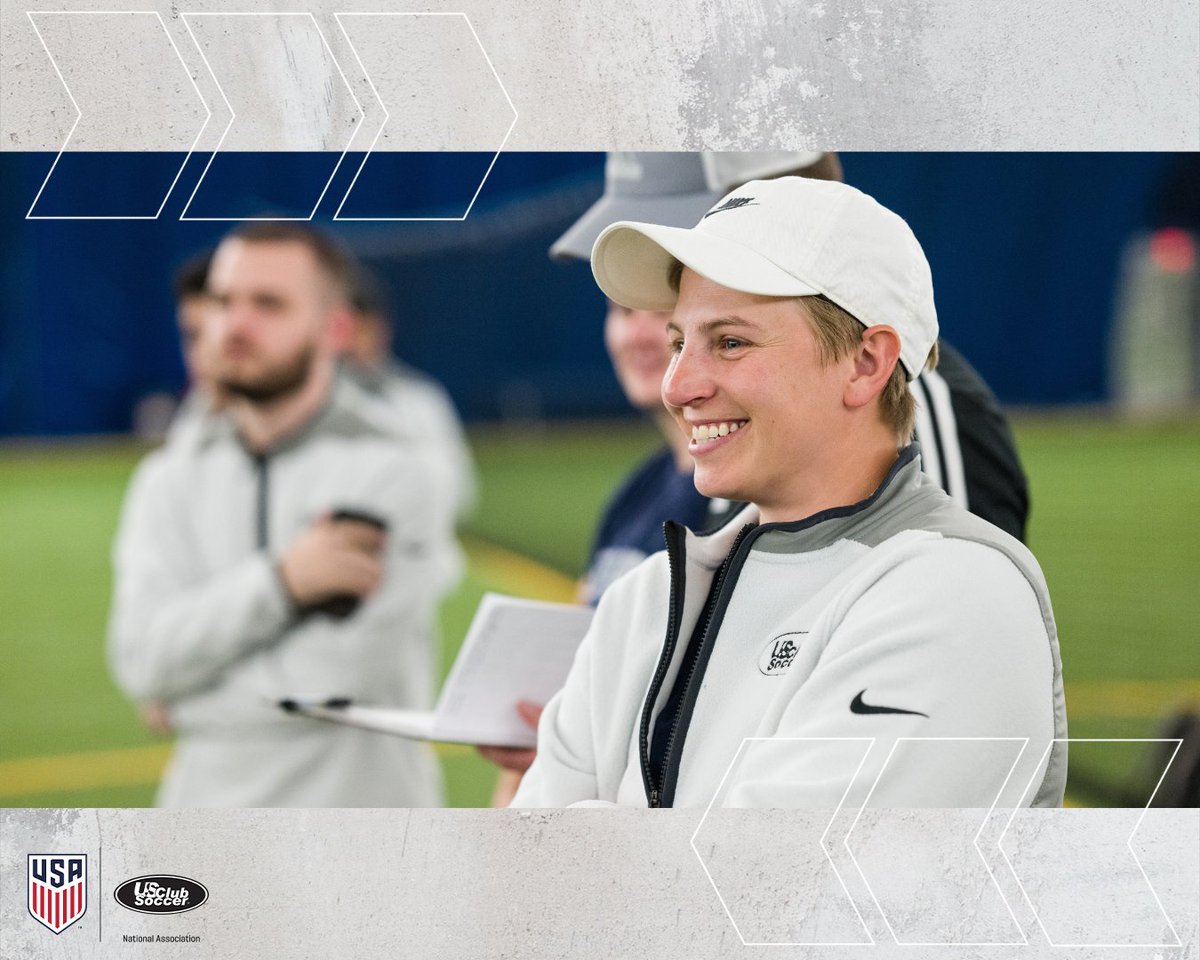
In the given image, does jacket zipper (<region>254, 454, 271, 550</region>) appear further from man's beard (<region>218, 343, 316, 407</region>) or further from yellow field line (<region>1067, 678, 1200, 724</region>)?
yellow field line (<region>1067, 678, 1200, 724</region>)

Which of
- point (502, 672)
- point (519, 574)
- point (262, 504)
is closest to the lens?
point (502, 672)

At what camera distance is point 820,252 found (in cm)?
144

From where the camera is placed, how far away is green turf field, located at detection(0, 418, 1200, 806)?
4.74 metres

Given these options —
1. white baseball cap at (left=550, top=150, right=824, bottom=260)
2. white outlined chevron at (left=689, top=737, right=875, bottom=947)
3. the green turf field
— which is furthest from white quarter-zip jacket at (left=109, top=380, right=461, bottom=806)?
the green turf field

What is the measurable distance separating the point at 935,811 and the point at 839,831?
0.16 metres

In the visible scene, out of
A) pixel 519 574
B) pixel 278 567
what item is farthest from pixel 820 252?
pixel 519 574

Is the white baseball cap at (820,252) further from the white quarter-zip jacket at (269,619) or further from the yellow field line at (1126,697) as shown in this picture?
the yellow field line at (1126,697)

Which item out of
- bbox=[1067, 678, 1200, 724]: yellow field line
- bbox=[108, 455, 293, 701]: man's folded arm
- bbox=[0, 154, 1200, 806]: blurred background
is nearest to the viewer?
bbox=[108, 455, 293, 701]: man's folded arm

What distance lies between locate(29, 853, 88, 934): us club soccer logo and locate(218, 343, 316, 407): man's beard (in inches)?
47.5

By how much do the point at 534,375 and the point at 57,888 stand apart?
480 inches

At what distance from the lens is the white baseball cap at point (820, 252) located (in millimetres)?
1442

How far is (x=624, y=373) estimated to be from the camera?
198cm

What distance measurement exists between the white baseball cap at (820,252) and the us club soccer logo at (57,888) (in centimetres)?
110

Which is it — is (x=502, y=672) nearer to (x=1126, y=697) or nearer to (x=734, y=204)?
(x=734, y=204)
